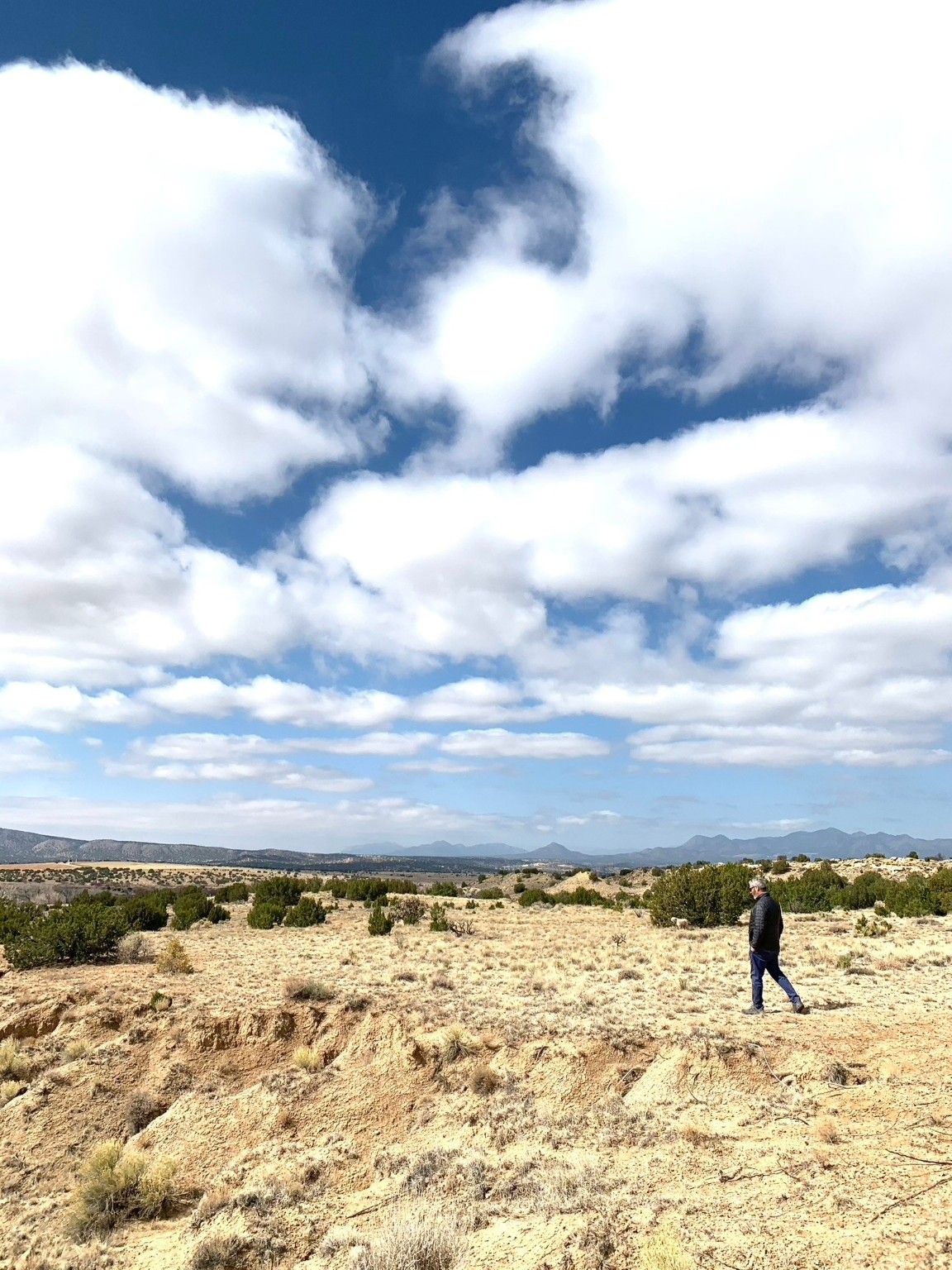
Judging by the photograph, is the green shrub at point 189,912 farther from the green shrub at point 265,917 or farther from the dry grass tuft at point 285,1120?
the dry grass tuft at point 285,1120

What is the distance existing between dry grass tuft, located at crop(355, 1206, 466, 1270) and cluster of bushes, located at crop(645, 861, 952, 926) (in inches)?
886

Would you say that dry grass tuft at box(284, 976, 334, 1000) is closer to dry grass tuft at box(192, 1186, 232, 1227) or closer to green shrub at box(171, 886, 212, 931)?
dry grass tuft at box(192, 1186, 232, 1227)

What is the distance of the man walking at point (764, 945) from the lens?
41.5ft

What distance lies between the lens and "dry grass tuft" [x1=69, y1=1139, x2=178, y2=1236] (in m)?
8.75

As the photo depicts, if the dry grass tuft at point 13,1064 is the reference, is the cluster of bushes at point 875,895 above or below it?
above

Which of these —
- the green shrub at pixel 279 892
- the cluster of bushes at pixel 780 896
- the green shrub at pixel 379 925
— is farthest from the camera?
the green shrub at pixel 279 892

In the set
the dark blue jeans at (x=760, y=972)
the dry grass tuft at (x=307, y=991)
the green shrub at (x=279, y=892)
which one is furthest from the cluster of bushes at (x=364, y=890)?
the dark blue jeans at (x=760, y=972)

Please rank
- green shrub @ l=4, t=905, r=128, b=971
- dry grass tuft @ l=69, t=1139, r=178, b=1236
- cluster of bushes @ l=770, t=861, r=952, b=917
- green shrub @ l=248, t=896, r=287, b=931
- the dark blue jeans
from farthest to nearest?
cluster of bushes @ l=770, t=861, r=952, b=917
green shrub @ l=248, t=896, r=287, b=931
green shrub @ l=4, t=905, r=128, b=971
the dark blue jeans
dry grass tuft @ l=69, t=1139, r=178, b=1236

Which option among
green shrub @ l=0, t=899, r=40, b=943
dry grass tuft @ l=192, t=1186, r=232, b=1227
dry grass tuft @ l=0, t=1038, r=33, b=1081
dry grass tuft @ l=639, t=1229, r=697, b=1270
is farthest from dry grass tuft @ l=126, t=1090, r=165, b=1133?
green shrub @ l=0, t=899, r=40, b=943

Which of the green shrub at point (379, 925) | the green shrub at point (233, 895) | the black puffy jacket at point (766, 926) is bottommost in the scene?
the green shrub at point (233, 895)

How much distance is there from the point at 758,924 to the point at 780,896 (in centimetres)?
2466

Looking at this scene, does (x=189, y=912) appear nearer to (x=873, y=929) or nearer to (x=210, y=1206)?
(x=210, y=1206)

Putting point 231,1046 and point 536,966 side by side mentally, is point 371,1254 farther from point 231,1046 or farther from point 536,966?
point 536,966

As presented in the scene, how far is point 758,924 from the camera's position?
498 inches
